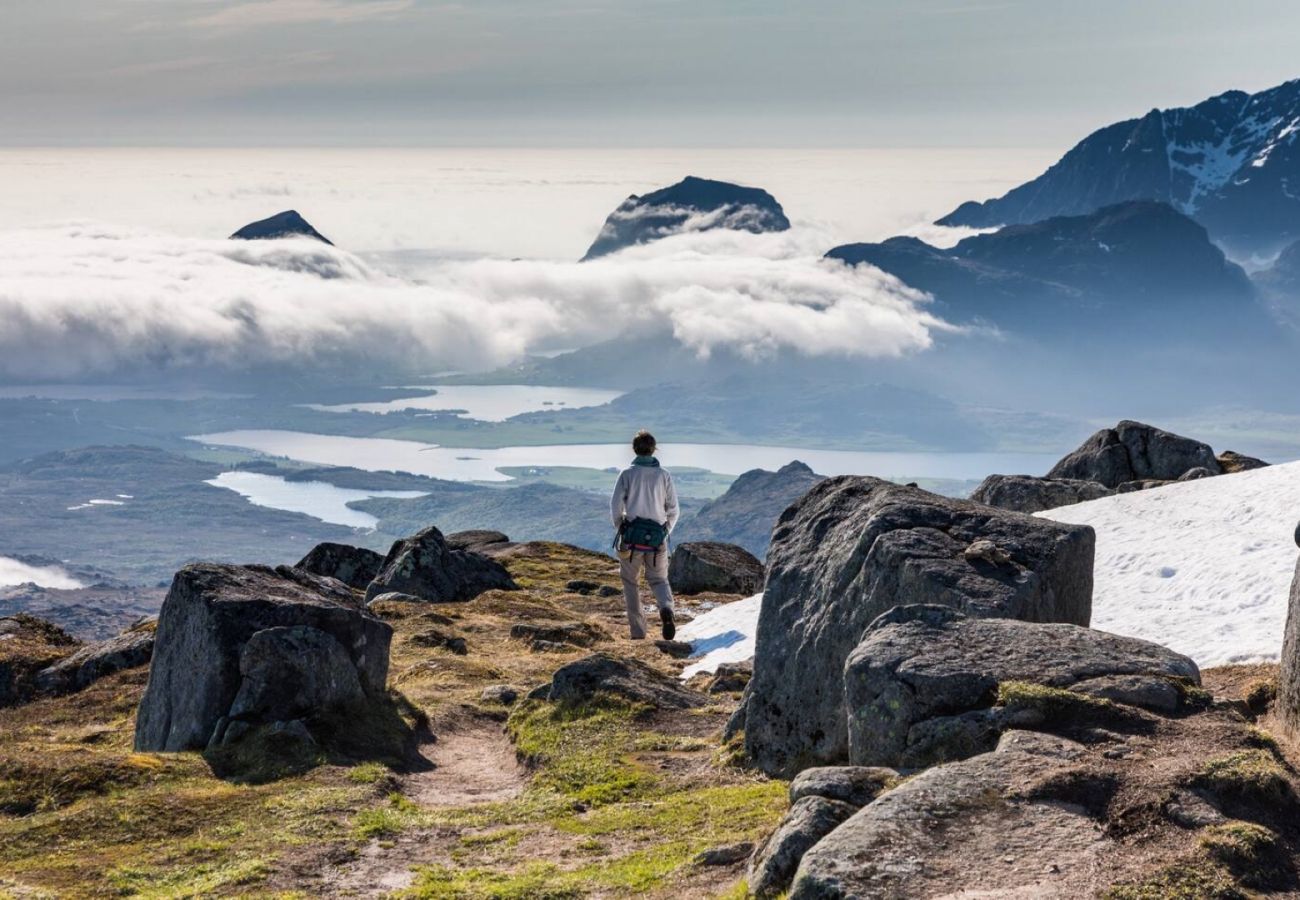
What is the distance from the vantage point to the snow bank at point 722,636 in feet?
137

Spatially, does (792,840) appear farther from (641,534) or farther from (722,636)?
(722,636)

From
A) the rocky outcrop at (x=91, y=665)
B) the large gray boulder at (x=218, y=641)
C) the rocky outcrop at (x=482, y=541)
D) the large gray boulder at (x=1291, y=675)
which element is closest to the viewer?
the large gray boulder at (x=1291, y=675)

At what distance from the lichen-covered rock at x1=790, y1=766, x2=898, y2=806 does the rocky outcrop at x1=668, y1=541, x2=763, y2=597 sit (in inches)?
2182

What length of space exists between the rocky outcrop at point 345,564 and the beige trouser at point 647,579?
32.6m

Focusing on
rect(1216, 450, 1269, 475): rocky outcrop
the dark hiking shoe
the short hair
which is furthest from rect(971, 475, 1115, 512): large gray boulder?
the short hair

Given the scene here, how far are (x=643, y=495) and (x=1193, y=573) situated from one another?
54.0ft

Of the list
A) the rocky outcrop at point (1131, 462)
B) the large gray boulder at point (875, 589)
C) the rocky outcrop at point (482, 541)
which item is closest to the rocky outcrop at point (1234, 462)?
the rocky outcrop at point (1131, 462)

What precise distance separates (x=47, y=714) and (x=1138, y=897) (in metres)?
35.1

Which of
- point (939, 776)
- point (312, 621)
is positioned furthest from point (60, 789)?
point (939, 776)

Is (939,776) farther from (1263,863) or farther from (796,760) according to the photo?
(796,760)

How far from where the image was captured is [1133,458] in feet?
268

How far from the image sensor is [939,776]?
16.3 meters

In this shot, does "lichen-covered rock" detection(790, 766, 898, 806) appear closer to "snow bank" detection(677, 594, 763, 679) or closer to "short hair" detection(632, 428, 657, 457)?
"snow bank" detection(677, 594, 763, 679)

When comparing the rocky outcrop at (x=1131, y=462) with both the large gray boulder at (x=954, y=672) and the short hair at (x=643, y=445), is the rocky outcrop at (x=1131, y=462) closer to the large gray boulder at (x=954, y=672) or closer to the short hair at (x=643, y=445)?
the short hair at (x=643, y=445)
